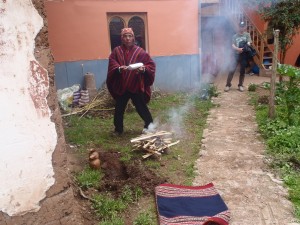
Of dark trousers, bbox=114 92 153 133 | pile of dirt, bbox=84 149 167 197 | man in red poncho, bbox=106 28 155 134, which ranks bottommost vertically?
pile of dirt, bbox=84 149 167 197

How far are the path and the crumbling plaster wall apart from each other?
200 centimetres

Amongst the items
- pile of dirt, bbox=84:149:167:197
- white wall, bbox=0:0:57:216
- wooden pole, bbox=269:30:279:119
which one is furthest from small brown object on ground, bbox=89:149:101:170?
wooden pole, bbox=269:30:279:119

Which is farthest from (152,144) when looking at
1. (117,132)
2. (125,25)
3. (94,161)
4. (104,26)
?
(125,25)

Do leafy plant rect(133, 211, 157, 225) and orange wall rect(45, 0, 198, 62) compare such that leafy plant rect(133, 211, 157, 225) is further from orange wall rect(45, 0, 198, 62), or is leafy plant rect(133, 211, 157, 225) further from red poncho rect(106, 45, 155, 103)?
orange wall rect(45, 0, 198, 62)

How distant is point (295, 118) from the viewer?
19.8 feet

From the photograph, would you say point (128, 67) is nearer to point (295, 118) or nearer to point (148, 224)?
point (148, 224)

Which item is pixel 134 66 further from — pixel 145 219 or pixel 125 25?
pixel 125 25

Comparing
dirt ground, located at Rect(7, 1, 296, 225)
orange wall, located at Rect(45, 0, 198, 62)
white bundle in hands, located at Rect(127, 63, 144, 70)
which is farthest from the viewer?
orange wall, located at Rect(45, 0, 198, 62)

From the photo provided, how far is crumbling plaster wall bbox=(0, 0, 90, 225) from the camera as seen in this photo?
227cm

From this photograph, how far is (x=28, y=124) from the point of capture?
2430 mm

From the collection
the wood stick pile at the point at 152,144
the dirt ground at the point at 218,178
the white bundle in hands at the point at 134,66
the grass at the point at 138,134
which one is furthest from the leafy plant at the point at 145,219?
the white bundle in hands at the point at 134,66

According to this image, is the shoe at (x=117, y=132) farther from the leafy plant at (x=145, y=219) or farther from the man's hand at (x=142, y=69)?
the leafy plant at (x=145, y=219)

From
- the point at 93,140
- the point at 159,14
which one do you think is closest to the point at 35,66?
the point at 93,140

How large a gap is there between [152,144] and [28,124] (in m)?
2.80
